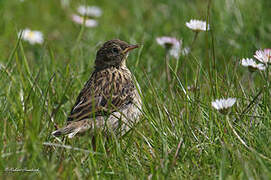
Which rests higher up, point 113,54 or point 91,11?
point 91,11

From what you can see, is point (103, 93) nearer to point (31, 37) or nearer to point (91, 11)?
point (31, 37)

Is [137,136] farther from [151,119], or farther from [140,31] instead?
[140,31]

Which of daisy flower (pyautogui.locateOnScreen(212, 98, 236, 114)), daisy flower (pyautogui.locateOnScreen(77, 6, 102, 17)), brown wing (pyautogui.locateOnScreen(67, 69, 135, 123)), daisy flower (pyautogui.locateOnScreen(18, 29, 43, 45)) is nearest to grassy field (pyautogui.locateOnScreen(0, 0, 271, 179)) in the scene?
daisy flower (pyautogui.locateOnScreen(212, 98, 236, 114))

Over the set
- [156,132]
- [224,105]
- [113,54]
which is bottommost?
[156,132]

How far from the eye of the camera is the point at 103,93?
218 inches

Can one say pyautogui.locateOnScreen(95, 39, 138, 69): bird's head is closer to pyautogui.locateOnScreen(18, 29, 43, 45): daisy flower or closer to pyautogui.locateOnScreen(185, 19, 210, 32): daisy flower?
pyautogui.locateOnScreen(185, 19, 210, 32): daisy flower

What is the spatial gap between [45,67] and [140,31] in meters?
2.54

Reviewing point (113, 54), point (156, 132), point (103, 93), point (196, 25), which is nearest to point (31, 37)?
point (113, 54)

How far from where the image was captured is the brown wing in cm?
516

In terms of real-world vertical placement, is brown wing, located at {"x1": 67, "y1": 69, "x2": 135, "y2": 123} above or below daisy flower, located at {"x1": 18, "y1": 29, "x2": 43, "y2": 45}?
below

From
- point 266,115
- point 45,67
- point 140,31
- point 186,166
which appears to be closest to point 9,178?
point 186,166

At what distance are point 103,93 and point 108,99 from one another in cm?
14

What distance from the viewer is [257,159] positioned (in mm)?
3617

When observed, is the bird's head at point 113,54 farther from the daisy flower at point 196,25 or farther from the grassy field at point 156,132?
the daisy flower at point 196,25
